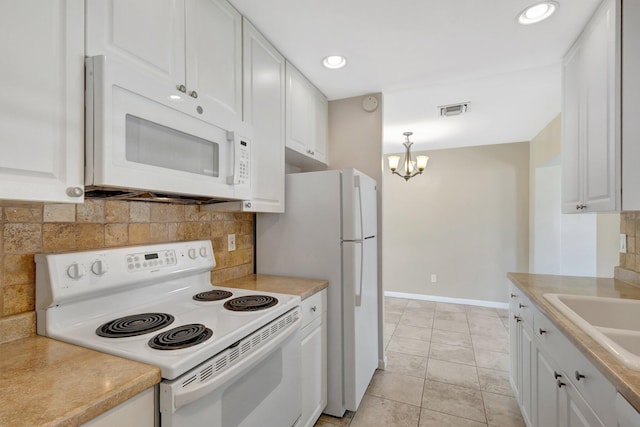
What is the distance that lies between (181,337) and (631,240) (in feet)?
8.57

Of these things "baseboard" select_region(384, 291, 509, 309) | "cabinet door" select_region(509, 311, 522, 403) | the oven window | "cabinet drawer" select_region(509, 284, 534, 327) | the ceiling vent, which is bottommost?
"baseboard" select_region(384, 291, 509, 309)

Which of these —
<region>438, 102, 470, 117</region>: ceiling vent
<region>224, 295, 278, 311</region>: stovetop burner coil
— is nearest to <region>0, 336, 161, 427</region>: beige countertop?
<region>224, 295, 278, 311</region>: stovetop burner coil

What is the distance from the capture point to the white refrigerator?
1982 millimetres

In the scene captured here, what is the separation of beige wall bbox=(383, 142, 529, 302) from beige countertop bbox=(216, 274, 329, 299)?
3.22 m

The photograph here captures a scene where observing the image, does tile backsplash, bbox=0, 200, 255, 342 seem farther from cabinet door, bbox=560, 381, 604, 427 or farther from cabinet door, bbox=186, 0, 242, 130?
cabinet door, bbox=560, 381, 604, 427

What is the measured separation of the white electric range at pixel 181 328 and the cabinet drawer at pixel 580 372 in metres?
1.10

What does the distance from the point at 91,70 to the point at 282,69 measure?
4.34ft

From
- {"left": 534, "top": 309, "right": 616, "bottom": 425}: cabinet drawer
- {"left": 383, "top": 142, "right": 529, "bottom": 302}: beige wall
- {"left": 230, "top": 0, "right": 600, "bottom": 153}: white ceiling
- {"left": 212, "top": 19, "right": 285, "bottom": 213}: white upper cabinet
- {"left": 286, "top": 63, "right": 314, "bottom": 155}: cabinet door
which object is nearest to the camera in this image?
{"left": 534, "top": 309, "right": 616, "bottom": 425}: cabinet drawer

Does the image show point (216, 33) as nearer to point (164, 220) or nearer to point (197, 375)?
point (164, 220)

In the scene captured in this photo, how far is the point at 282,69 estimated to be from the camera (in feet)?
6.75

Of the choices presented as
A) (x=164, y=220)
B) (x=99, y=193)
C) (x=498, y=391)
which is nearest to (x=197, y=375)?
(x=99, y=193)

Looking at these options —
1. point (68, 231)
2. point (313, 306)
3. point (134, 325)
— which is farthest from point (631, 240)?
point (68, 231)

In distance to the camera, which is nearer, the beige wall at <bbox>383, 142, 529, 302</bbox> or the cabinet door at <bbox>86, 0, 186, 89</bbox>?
the cabinet door at <bbox>86, 0, 186, 89</bbox>

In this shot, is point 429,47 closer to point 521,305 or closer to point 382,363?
point 521,305
